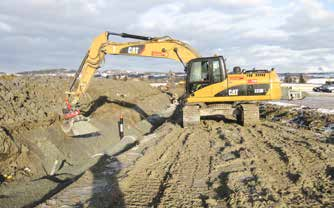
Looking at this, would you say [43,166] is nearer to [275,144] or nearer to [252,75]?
[275,144]

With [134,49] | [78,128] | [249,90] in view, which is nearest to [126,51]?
[134,49]

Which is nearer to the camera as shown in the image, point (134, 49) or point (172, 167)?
point (172, 167)

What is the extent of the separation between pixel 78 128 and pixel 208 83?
518 centimetres

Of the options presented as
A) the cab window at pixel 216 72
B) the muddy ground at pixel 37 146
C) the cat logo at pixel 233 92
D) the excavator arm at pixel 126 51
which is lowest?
the muddy ground at pixel 37 146

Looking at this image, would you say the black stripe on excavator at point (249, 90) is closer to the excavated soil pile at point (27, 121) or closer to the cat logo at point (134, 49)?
the cat logo at point (134, 49)

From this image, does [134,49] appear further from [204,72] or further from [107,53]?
[204,72]

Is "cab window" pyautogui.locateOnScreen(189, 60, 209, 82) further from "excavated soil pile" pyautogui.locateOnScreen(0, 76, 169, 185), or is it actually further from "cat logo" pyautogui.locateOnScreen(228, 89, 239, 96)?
"excavated soil pile" pyautogui.locateOnScreen(0, 76, 169, 185)

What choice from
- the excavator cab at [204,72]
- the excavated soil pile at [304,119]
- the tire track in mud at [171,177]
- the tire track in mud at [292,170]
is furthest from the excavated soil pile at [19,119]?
the excavated soil pile at [304,119]

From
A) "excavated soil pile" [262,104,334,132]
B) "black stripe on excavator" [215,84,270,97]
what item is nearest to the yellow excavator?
"black stripe on excavator" [215,84,270,97]

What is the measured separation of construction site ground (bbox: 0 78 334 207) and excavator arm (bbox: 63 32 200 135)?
0.94 meters

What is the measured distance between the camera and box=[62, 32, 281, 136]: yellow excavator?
1277 cm

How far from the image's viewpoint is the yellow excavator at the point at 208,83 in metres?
12.8

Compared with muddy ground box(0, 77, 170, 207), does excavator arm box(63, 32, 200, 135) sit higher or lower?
higher

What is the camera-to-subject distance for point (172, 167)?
7.34 m
